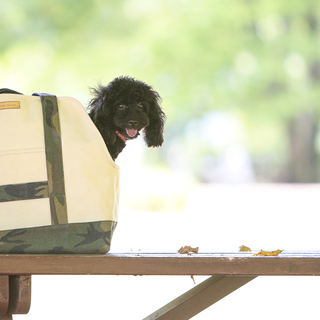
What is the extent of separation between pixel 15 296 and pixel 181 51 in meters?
9.30

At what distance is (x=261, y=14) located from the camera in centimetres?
1058

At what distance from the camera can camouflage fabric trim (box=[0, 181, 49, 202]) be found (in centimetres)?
153

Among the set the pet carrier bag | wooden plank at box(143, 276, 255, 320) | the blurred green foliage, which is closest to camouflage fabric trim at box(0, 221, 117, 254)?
the pet carrier bag

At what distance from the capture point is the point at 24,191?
1.53m

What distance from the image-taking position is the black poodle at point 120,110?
1.97m

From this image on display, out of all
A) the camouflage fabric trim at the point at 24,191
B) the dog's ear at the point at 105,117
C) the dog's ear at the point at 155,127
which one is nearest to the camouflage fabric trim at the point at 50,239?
the camouflage fabric trim at the point at 24,191

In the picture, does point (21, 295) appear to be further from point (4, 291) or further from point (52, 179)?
point (52, 179)

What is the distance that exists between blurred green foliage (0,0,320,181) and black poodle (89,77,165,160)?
809 centimetres

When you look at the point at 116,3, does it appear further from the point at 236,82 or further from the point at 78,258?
the point at 78,258

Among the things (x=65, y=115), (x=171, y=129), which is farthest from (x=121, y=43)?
(x=65, y=115)

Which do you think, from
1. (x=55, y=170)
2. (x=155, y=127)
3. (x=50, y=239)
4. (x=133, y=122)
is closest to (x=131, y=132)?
(x=133, y=122)

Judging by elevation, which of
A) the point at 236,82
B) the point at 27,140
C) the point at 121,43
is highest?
the point at 121,43

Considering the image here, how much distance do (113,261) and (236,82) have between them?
10095 mm

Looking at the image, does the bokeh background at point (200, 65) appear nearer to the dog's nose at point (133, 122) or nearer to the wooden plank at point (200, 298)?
the dog's nose at point (133, 122)
